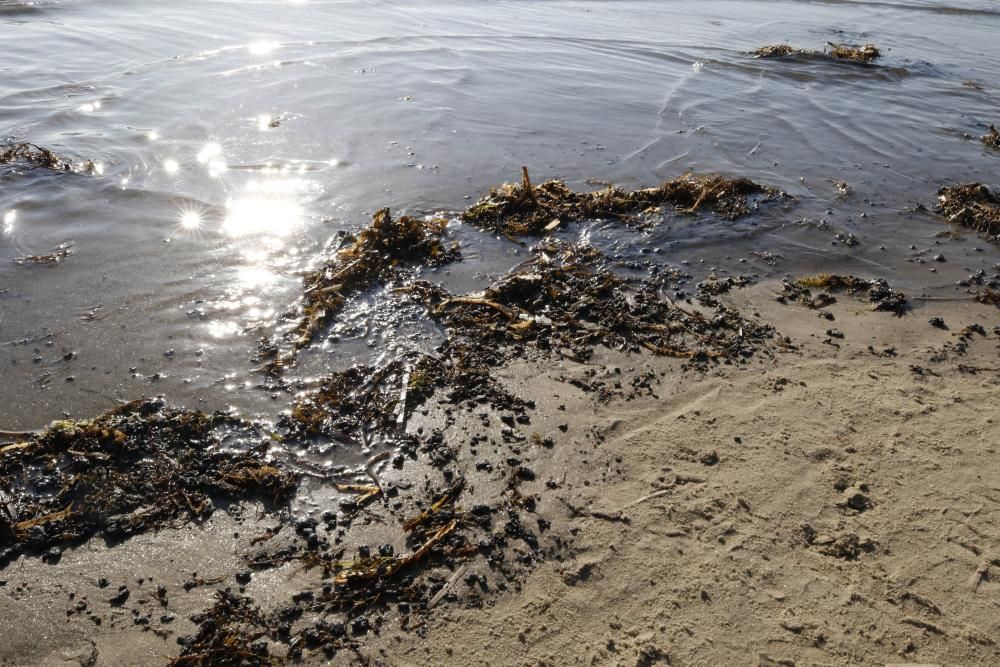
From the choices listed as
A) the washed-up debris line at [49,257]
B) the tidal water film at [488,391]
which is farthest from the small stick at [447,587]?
the washed-up debris line at [49,257]

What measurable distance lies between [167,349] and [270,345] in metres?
0.73

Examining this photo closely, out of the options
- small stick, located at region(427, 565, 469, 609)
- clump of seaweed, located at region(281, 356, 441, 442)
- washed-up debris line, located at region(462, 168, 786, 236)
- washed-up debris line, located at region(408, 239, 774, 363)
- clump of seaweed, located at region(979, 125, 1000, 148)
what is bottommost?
small stick, located at region(427, 565, 469, 609)

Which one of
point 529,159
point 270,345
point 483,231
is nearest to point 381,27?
point 529,159

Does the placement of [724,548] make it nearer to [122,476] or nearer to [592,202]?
[122,476]

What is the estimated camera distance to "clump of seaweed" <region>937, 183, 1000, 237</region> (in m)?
6.68

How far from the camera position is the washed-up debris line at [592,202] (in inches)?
259

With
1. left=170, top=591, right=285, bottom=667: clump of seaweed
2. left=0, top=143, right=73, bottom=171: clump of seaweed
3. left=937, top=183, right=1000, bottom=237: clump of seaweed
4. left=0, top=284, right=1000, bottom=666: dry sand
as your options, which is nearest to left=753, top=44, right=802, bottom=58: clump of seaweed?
left=937, top=183, right=1000, bottom=237: clump of seaweed

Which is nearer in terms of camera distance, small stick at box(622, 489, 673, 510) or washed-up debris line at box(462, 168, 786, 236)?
small stick at box(622, 489, 673, 510)

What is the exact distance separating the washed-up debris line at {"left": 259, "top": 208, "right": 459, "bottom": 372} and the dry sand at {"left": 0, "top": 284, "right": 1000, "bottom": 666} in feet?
5.20

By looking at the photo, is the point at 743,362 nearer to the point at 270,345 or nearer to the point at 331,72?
the point at 270,345

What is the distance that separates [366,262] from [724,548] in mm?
3743

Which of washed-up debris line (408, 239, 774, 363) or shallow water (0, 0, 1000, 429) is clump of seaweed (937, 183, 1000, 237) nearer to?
shallow water (0, 0, 1000, 429)

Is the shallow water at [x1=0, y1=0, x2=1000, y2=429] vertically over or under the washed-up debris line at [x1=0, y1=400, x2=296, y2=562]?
over

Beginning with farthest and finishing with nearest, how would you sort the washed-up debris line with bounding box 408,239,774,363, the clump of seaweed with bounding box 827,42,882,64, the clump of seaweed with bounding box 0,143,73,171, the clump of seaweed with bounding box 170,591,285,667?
the clump of seaweed with bounding box 827,42,882,64 → the clump of seaweed with bounding box 0,143,73,171 → the washed-up debris line with bounding box 408,239,774,363 → the clump of seaweed with bounding box 170,591,285,667
